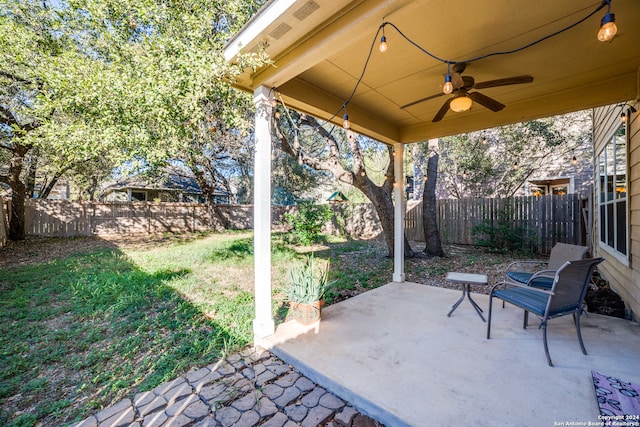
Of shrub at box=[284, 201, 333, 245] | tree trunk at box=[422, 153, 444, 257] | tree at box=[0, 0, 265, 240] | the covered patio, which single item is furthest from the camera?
shrub at box=[284, 201, 333, 245]

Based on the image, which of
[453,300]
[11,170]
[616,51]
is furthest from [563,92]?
[11,170]

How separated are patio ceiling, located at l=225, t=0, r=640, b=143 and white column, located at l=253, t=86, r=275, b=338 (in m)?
0.32

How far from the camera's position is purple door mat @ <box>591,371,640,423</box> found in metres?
1.59

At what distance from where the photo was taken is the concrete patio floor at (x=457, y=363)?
1669 mm

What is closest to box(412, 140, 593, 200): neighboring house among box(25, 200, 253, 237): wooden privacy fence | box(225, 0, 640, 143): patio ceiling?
box(225, 0, 640, 143): patio ceiling

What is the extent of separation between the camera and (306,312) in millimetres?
2773

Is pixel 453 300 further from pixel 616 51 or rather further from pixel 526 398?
pixel 616 51

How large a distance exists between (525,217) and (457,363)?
684 centimetres

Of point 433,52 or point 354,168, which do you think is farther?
point 354,168

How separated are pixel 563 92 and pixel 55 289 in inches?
300

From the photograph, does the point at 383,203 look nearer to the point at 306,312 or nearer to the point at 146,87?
the point at 306,312

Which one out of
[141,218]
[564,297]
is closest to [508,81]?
[564,297]

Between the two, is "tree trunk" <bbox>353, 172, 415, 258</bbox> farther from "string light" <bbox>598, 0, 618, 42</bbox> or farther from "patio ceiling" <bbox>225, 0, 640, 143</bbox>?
"string light" <bbox>598, 0, 618, 42</bbox>

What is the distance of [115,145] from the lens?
2861 mm
